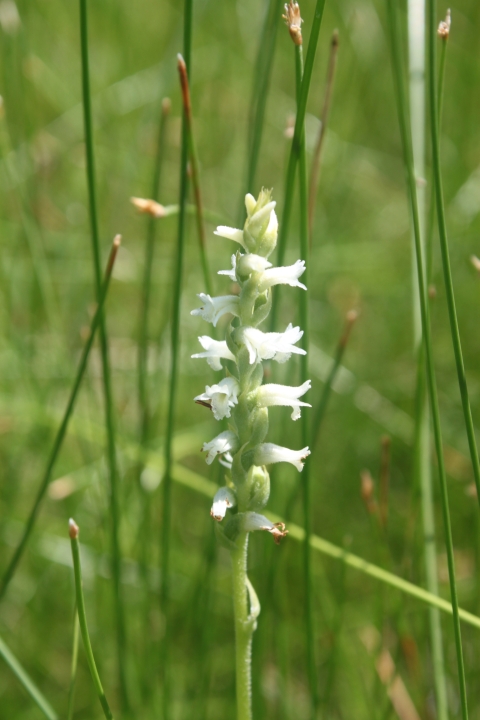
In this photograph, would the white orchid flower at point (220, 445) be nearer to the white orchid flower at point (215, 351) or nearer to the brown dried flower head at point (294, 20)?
the white orchid flower at point (215, 351)

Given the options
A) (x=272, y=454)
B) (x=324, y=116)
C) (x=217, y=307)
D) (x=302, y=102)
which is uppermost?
(x=324, y=116)

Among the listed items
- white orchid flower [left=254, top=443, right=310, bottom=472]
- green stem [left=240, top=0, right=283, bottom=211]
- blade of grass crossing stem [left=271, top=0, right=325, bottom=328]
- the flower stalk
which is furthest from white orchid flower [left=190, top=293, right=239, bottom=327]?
green stem [left=240, top=0, right=283, bottom=211]

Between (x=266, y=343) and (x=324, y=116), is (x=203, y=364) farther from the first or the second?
(x=266, y=343)

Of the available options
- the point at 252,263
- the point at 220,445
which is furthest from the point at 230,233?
the point at 220,445

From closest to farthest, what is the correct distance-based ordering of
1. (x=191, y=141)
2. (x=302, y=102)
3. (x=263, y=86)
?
(x=302, y=102), (x=191, y=141), (x=263, y=86)

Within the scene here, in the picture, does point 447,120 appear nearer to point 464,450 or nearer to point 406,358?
point 406,358

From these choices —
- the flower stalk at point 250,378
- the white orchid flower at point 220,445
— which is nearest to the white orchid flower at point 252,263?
the flower stalk at point 250,378
